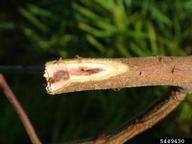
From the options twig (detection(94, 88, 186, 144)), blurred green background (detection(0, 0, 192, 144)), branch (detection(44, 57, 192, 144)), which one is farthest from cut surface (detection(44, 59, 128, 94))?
blurred green background (detection(0, 0, 192, 144))

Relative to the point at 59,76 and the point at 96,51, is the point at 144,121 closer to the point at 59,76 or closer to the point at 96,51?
the point at 59,76

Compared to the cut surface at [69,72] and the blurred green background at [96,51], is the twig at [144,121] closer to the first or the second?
the cut surface at [69,72]

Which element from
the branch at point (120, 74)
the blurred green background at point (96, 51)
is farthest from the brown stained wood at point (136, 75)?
the blurred green background at point (96, 51)

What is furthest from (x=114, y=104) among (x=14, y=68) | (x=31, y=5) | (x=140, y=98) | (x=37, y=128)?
(x=14, y=68)

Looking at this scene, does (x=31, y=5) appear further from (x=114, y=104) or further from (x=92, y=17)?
(x=114, y=104)

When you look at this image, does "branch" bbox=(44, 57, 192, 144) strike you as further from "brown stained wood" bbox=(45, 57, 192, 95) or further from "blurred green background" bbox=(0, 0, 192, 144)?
"blurred green background" bbox=(0, 0, 192, 144)

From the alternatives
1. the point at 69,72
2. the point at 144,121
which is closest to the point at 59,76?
the point at 69,72
